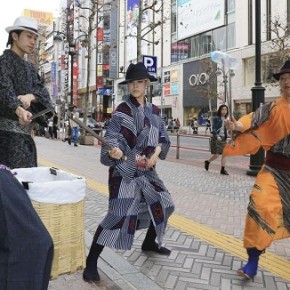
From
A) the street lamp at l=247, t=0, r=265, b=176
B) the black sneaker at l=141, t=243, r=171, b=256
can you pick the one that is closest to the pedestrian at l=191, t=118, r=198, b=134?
the street lamp at l=247, t=0, r=265, b=176

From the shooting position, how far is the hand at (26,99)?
2777mm

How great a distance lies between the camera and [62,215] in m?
2.28

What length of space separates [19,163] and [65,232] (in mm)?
849

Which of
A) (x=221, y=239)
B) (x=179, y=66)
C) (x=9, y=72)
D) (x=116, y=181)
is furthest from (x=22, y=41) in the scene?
(x=179, y=66)

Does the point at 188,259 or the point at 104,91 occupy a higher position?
the point at 104,91

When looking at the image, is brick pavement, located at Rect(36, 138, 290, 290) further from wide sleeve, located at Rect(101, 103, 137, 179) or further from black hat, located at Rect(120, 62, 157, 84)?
black hat, located at Rect(120, 62, 157, 84)

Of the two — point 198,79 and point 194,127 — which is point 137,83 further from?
point 198,79

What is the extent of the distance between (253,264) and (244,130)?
109 centimetres

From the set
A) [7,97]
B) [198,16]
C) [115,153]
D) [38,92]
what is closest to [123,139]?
[115,153]

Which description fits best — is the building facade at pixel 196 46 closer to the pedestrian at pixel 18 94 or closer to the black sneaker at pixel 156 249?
the black sneaker at pixel 156 249

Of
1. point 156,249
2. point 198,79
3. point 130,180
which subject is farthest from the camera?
point 198,79

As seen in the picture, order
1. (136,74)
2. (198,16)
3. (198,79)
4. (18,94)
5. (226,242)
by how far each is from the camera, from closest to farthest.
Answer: (18,94) → (136,74) → (226,242) → (198,16) → (198,79)

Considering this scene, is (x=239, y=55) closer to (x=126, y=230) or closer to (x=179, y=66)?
(x=179, y=66)

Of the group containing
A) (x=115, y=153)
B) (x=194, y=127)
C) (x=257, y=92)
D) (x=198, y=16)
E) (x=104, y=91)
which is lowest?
(x=115, y=153)
